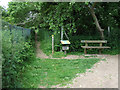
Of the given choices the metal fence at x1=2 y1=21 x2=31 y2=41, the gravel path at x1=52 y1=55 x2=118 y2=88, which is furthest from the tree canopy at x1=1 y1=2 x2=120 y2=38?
the gravel path at x1=52 y1=55 x2=118 y2=88

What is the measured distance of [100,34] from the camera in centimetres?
994

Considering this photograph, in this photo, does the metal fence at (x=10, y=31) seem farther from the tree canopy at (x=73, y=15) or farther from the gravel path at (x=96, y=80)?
the tree canopy at (x=73, y=15)

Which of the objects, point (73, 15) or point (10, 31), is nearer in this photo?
point (10, 31)

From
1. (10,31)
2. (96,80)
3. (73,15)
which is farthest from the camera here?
(73,15)

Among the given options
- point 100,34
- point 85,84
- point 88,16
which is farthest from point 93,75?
point 88,16

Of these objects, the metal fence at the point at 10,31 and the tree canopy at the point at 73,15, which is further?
the tree canopy at the point at 73,15

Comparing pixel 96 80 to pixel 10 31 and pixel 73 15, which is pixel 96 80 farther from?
pixel 73 15

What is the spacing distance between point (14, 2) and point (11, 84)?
28.0 feet

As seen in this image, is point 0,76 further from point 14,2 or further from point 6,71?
point 14,2

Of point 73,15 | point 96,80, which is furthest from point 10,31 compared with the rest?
point 73,15

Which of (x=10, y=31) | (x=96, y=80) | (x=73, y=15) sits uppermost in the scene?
(x=73, y=15)

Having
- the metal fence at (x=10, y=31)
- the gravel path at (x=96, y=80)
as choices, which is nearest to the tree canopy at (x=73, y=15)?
the metal fence at (x=10, y=31)

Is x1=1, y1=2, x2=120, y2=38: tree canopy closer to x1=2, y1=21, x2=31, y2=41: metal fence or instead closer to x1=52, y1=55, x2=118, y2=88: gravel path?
x1=2, y1=21, x2=31, y2=41: metal fence

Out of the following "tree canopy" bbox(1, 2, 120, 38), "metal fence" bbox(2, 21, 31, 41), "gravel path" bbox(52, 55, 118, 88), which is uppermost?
"tree canopy" bbox(1, 2, 120, 38)
